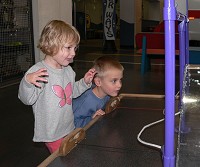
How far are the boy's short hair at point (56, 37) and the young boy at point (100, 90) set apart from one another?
0.86ft

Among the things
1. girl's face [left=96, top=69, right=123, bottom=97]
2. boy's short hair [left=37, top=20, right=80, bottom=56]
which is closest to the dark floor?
A: girl's face [left=96, top=69, right=123, bottom=97]

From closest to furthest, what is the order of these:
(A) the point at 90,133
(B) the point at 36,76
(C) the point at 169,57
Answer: (C) the point at 169,57 → (B) the point at 36,76 → (A) the point at 90,133

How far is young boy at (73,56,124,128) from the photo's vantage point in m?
1.42

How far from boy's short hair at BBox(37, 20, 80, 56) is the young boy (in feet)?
0.86

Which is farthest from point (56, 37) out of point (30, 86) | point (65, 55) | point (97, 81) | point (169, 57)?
point (169, 57)

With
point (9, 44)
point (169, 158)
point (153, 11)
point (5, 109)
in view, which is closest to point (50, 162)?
point (169, 158)

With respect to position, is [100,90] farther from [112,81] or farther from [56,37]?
[56,37]

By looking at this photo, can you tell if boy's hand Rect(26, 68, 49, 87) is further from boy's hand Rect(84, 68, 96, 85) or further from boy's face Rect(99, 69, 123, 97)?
boy's face Rect(99, 69, 123, 97)

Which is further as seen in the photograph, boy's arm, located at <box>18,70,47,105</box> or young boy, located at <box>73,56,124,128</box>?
young boy, located at <box>73,56,124,128</box>

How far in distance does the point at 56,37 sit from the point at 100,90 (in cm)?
42

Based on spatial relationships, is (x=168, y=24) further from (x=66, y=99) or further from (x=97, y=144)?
(x=66, y=99)

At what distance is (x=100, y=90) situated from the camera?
4.91 ft

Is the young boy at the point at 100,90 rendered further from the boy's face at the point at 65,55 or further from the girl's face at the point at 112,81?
the boy's face at the point at 65,55

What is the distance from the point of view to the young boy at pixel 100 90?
1418mm
